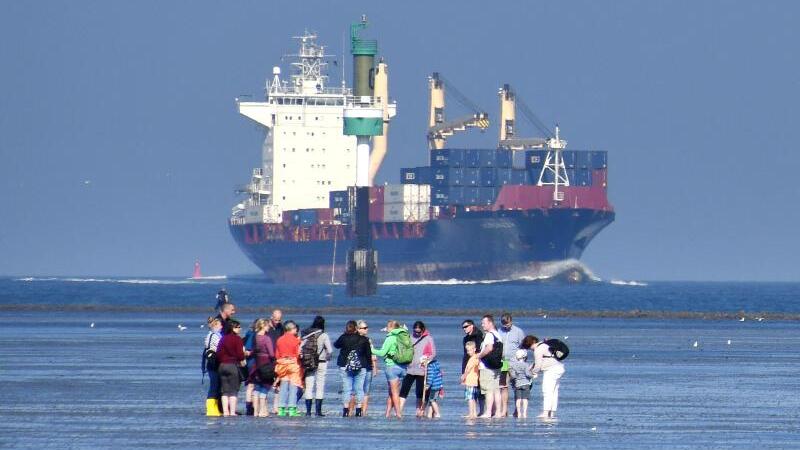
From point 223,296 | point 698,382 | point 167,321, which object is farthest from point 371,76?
point 698,382

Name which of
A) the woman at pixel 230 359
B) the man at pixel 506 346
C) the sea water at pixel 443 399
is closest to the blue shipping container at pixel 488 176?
the sea water at pixel 443 399

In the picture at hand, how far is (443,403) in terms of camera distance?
24.0m

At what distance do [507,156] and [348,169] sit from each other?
15029 mm

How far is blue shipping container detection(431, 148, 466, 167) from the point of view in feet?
409

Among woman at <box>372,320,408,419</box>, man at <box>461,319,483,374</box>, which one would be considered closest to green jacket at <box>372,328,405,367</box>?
woman at <box>372,320,408,419</box>

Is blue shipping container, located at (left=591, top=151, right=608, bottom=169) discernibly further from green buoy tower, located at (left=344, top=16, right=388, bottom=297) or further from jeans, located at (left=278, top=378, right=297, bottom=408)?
jeans, located at (left=278, top=378, right=297, bottom=408)

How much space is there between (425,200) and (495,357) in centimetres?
10582

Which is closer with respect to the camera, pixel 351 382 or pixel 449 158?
pixel 351 382

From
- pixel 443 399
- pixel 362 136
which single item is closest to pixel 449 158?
pixel 362 136

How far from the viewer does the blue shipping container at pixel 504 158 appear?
12725cm

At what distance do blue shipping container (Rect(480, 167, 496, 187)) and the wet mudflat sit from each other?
8337 cm

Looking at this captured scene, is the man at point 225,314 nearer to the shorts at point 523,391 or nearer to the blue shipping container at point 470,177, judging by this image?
the shorts at point 523,391

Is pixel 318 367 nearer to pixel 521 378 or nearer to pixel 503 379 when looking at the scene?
pixel 503 379

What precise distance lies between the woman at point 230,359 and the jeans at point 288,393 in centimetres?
→ 67
